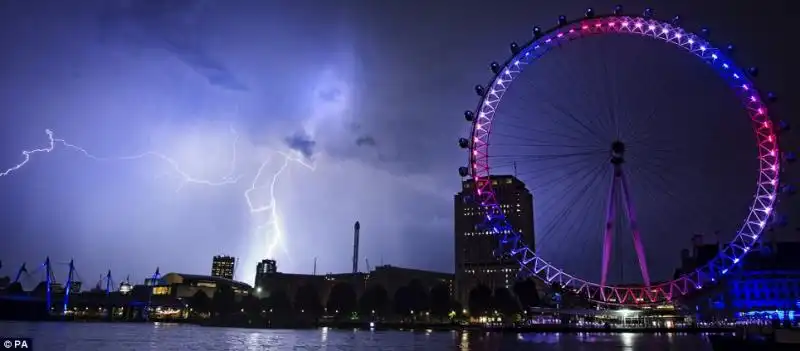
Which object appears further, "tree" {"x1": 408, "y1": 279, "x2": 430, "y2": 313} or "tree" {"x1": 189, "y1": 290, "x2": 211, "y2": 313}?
"tree" {"x1": 189, "y1": 290, "x2": 211, "y2": 313}

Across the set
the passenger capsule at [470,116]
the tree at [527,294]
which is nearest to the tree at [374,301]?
the tree at [527,294]

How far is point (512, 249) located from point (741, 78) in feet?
103

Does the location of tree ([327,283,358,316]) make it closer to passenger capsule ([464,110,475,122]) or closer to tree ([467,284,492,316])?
tree ([467,284,492,316])

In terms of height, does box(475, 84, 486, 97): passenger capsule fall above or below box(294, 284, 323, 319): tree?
above

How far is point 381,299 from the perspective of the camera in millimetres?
157375

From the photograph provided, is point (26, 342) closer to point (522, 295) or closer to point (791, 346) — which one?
point (791, 346)

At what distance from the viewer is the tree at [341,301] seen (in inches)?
6161

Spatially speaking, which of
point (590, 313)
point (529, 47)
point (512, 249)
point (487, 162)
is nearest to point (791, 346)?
point (512, 249)

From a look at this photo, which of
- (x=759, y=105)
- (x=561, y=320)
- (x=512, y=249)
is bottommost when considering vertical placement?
(x=561, y=320)

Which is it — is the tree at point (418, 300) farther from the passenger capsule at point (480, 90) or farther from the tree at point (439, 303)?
the passenger capsule at point (480, 90)

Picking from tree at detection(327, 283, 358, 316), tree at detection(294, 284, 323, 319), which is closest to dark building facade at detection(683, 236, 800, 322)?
tree at detection(327, 283, 358, 316)

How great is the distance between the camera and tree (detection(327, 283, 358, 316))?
15650cm

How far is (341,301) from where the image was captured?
514ft

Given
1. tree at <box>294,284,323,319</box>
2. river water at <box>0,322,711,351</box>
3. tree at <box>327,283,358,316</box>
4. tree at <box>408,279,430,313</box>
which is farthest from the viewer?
tree at <box>294,284,323,319</box>
